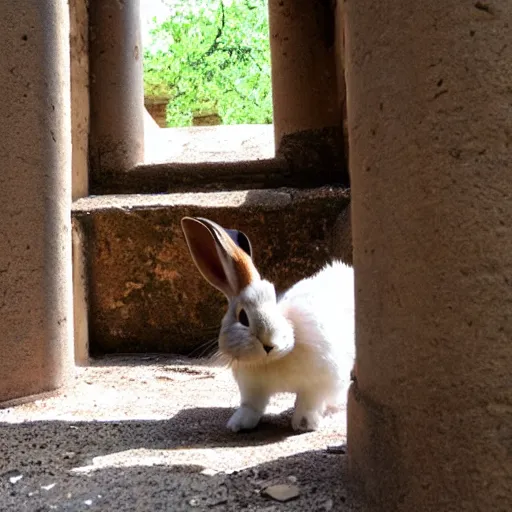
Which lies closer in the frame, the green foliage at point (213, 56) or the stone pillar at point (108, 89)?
the stone pillar at point (108, 89)

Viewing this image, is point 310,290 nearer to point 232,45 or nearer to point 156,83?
point 156,83

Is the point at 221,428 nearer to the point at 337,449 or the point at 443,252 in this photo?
the point at 337,449

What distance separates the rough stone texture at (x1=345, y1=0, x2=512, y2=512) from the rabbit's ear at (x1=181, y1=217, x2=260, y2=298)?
2.32 feet

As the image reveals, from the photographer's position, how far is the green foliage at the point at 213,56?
13.1 m

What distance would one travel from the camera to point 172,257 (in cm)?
369

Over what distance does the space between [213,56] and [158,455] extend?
480 inches

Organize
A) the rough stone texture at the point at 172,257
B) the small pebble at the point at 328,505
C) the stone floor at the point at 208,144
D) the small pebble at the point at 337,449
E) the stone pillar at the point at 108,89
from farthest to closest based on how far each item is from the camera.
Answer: the stone floor at the point at 208,144
the stone pillar at the point at 108,89
the rough stone texture at the point at 172,257
the small pebble at the point at 337,449
the small pebble at the point at 328,505

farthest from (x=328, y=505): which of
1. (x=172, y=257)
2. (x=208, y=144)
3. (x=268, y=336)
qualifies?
(x=208, y=144)

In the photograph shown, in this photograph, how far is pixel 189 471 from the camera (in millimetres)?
1667

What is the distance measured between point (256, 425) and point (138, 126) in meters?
2.74

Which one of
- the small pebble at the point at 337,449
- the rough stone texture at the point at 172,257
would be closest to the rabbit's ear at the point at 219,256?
the small pebble at the point at 337,449

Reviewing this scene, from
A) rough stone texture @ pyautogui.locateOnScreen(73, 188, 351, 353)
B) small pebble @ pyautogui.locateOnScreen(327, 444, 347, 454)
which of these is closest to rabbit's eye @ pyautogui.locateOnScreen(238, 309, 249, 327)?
small pebble @ pyautogui.locateOnScreen(327, 444, 347, 454)

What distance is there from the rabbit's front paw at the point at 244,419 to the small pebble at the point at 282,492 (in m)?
0.58

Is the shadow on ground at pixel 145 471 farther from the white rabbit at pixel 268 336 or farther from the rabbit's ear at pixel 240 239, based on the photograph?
the rabbit's ear at pixel 240 239
